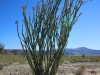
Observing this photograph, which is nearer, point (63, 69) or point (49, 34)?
point (49, 34)

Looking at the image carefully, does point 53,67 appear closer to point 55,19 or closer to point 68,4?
point 55,19

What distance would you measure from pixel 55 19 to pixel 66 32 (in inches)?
19.9

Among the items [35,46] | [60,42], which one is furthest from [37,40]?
[60,42]

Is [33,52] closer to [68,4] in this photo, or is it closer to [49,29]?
[49,29]

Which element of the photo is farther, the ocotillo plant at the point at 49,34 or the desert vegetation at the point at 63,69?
the desert vegetation at the point at 63,69

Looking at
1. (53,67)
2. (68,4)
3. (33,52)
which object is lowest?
(53,67)

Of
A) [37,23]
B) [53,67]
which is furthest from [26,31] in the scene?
[53,67]

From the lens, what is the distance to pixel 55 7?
21.5ft

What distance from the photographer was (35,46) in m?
6.46

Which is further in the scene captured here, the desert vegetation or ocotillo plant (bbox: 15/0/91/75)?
the desert vegetation

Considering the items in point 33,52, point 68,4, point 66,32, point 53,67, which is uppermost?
point 68,4

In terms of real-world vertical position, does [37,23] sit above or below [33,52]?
above

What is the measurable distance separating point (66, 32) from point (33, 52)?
1118mm

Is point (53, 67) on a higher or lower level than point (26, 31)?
lower
